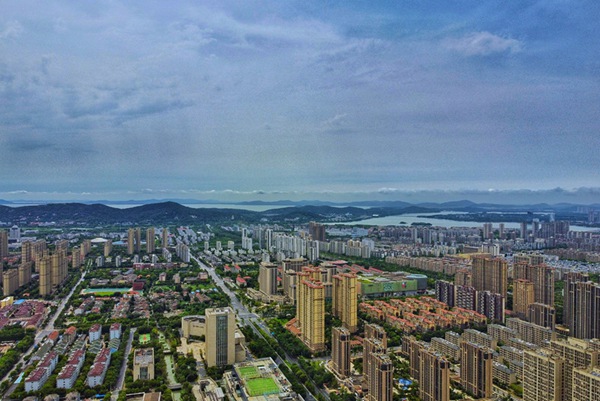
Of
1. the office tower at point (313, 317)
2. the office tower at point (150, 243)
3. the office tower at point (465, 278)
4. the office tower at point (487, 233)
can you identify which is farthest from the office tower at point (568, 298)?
the office tower at point (150, 243)

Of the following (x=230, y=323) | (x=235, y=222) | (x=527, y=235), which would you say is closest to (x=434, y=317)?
(x=230, y=323)

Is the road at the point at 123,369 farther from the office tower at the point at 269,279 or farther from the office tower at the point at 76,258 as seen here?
the office tower at the point at 76,258

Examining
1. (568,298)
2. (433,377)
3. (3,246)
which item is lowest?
(433,377)

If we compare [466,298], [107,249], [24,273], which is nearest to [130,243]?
[107,249]

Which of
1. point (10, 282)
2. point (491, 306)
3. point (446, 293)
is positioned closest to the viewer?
point (491, 306)

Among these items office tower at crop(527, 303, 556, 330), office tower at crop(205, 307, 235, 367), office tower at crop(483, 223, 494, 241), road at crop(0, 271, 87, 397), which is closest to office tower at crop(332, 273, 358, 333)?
office tower at crop(205, 307, 235, 367)

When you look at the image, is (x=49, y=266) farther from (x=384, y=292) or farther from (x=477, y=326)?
(x=477, y=326)

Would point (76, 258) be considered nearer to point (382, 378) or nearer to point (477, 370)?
point (382, 378)
